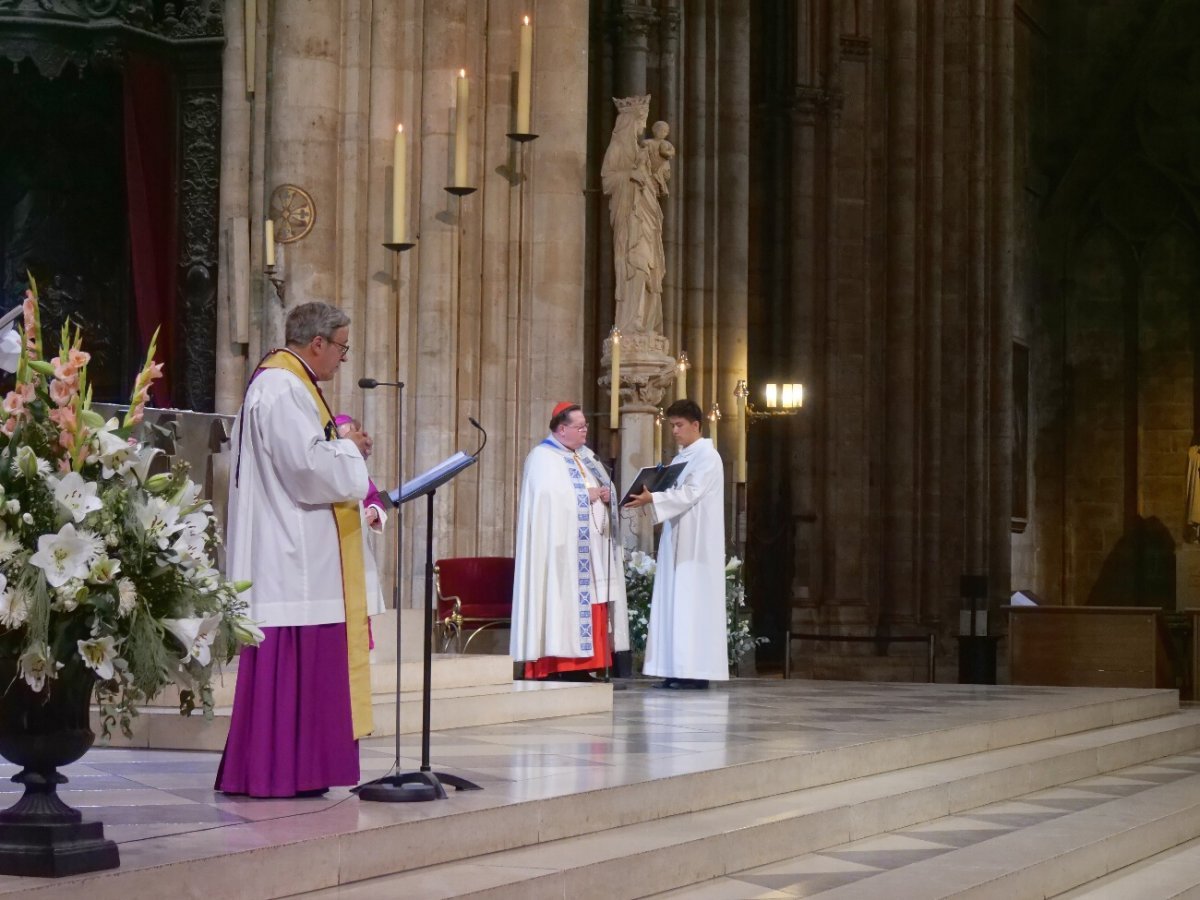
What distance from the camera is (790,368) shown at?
21141 mm

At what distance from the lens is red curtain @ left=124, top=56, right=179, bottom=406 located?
12188mm

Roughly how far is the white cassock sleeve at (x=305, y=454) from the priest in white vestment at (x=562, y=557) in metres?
4.73

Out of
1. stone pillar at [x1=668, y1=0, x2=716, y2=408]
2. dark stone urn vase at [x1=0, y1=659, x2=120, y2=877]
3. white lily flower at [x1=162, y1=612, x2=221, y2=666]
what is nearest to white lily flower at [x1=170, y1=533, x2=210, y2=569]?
white lily flower at [x1=162, y1=612, x2=221, y2=666]

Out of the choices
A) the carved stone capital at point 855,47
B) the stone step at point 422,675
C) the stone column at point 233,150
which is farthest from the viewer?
the carved stone capital at point 855,47

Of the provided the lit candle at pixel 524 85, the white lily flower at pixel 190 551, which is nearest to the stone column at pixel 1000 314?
the lit candle at pixel 524 85

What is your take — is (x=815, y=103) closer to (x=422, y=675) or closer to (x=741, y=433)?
(x=741, y=433)

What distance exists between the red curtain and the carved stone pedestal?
3.17 m

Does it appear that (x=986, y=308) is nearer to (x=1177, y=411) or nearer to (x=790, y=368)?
(x=790, y=368)

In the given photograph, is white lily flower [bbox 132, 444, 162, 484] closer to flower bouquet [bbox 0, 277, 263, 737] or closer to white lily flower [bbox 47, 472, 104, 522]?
flower bouquet [bbox 0, 277, 263, 737]

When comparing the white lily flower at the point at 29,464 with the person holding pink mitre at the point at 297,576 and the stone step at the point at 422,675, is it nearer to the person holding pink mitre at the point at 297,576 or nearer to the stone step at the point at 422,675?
the person holding pink mitre at the point at 297,576

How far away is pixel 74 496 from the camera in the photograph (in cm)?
464

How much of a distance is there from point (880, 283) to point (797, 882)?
590 inches

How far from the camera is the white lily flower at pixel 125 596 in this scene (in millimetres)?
4641

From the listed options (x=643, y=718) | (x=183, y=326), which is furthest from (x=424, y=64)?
(x=643, y=718)
